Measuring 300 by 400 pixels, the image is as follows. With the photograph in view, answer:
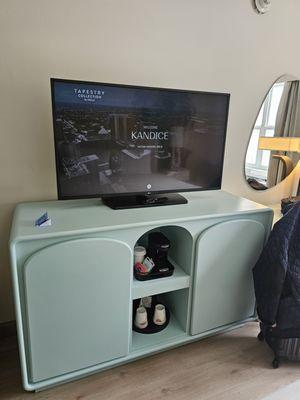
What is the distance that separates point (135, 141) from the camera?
1.35 metres

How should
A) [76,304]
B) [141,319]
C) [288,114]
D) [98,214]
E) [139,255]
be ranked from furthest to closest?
[288,114] → [141,319] → [139,255] → [98,214] → [76,304]

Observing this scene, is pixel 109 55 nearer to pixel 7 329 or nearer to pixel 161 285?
pixel 161 285

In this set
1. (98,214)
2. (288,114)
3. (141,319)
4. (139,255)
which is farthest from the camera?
(288,114)

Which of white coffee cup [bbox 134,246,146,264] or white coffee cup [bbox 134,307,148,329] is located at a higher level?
white coffee cup [bbox 134,246,146,264]

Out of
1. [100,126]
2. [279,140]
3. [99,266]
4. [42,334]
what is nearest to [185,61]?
[100,126]

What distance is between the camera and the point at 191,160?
4.94 feet

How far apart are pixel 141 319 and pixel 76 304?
469 mm

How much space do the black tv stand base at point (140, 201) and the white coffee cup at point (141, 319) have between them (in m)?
0.59

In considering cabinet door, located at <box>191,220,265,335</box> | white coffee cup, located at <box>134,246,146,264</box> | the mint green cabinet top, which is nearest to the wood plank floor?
cabinet door, located at <box>191,220,265,335</box>

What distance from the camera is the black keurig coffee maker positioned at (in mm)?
1389

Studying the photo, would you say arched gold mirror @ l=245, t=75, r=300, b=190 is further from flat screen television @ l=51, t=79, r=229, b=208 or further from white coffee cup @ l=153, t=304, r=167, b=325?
white coffee cup @ l=153, t=304, r=167, b=325

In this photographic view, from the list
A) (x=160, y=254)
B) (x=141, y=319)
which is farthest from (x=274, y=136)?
(x=141, y=319)

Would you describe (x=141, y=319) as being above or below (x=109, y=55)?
below

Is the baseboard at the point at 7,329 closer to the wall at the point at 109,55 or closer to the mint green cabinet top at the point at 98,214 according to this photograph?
the wall at the point at 109,55
